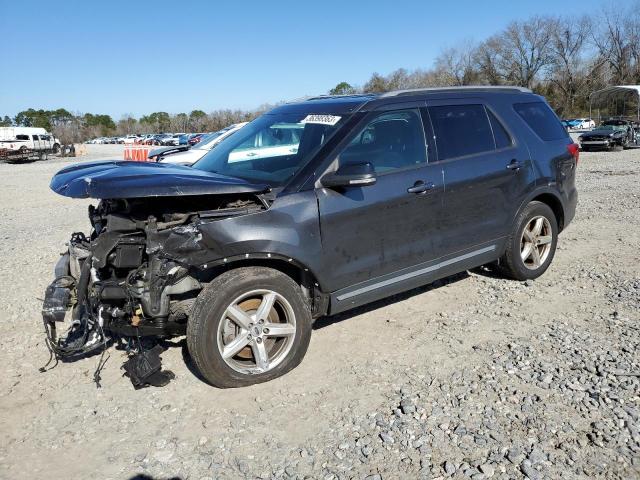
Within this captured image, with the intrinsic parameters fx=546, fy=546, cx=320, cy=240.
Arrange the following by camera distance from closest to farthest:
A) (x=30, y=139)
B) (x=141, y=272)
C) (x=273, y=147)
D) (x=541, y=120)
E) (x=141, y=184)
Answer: (x=141, y=184), (x=141, y=272), (x=273, y=147), (x=541, y=120), (x=30, y=139)

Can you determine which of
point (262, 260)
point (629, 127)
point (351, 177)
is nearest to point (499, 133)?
point (351, 177)

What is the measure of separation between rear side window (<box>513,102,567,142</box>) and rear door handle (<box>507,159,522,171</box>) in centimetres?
59

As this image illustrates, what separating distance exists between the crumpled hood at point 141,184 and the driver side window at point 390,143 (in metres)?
0.83

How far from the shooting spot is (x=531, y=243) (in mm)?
5625

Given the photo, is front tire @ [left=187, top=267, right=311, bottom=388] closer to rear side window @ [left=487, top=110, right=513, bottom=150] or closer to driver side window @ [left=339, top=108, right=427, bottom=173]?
driver side window @ [left=339, top=108, right=427, bottom=173]

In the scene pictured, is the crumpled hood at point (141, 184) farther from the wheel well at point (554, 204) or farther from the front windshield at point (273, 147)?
the wheel well at point (554, 204)

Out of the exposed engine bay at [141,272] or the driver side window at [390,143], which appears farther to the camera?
the driver side window at [390,143]

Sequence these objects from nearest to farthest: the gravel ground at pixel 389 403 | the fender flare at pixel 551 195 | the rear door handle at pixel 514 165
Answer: the gravel ground at pixel 389 403
the rear door handle at pixel 514 165
the fender flare at pixel 551 195

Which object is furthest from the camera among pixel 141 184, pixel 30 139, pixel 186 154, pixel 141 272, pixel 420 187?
pixel 30 139

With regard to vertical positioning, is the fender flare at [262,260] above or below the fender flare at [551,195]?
below

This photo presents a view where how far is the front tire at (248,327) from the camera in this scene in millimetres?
3555

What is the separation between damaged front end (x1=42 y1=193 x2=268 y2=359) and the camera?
3.61 m

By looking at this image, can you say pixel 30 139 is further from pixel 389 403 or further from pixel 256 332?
pixel 389 403

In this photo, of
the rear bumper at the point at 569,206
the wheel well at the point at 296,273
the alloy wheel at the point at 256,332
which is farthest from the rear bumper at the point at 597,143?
the alloy wheel at the point at 256,332
